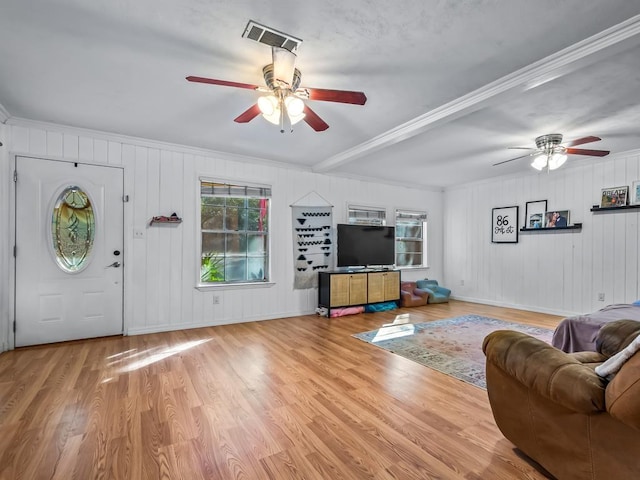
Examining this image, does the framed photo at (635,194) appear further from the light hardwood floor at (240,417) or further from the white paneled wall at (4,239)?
the white paneled wall at (4,239)

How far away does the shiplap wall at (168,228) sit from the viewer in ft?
12.2

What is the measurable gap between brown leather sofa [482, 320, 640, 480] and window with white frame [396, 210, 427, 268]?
5111 millimetres

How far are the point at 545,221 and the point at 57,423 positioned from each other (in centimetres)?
704

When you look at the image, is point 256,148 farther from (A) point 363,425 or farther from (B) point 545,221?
(B) point 545,221

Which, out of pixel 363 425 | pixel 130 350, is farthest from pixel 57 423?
pixel 363 425

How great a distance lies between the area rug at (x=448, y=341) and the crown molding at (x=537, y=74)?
247cm

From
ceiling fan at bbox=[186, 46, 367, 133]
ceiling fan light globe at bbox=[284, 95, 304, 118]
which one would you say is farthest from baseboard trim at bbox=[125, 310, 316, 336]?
ceiling fan light globe at bbox=[284, 95, 304, 118]

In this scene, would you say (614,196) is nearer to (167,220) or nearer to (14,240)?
(167,220)

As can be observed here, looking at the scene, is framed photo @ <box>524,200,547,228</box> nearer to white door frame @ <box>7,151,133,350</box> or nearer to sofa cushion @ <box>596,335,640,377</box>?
sofa cushion @ <box>596,335,640,377</box>

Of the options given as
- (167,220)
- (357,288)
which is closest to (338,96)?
(167,220)

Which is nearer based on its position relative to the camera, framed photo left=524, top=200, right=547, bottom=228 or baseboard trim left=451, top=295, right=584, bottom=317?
baseboard trim left=451, top=295, right=584, bottom=317

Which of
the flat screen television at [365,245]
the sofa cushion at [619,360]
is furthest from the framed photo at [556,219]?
the sofa cushion at [619,360]

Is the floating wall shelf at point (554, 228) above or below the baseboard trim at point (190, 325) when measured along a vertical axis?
above

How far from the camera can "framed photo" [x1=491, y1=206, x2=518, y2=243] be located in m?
6.12
